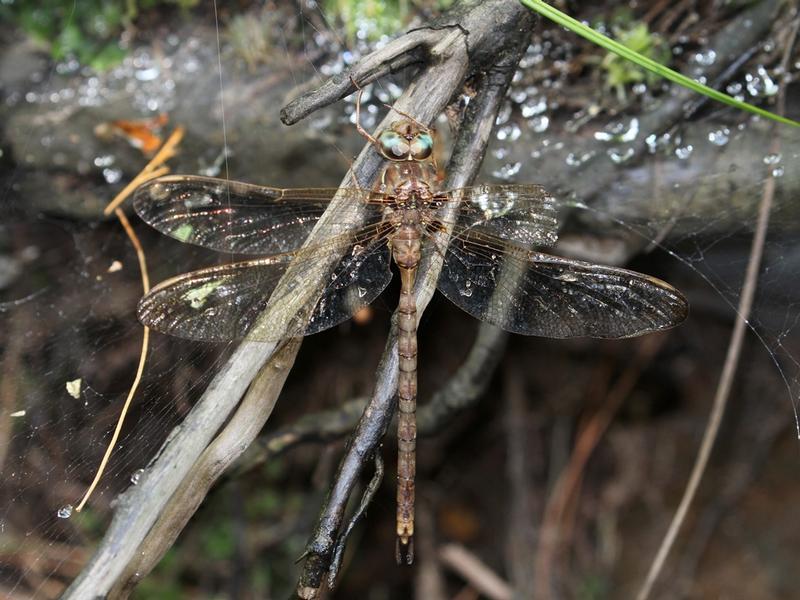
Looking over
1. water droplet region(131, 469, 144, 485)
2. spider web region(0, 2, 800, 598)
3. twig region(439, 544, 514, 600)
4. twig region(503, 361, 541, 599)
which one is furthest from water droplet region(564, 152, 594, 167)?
twig region(439, 544, 514, 600)

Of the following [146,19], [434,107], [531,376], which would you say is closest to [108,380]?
[434,107]

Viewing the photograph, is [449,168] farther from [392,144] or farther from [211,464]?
[211,464]

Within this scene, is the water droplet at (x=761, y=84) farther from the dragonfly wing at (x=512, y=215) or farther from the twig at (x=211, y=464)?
the twig at (x=211, y=464)

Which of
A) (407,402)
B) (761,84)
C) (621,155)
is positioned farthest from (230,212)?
(761,84)

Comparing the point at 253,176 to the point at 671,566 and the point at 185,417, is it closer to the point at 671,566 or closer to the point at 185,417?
the point at 185,417

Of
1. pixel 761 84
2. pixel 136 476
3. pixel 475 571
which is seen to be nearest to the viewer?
pixel 136 476

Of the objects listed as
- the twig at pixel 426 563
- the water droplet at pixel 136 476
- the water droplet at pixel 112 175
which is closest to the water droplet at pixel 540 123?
the water droplet at pixel 112 175

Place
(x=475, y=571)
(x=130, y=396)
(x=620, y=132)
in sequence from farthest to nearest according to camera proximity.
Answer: (x=475, y=571) < (x=620, y=132) < (x=130, y=396)

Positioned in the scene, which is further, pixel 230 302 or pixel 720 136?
pixel 720 136

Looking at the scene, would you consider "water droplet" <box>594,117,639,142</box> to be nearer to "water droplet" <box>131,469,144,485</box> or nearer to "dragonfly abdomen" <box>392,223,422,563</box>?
"dragonfly abdomen" <box>392,223,422,563</box>
